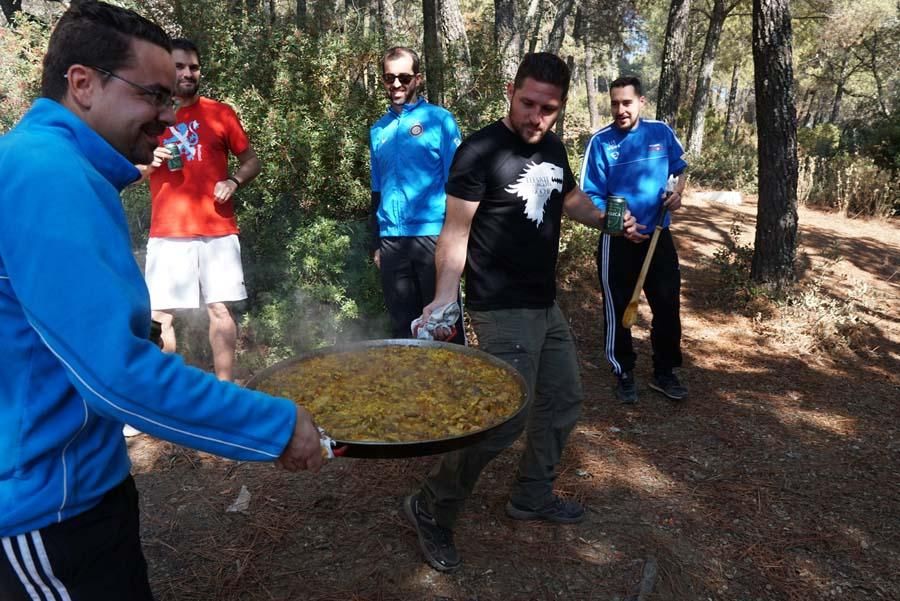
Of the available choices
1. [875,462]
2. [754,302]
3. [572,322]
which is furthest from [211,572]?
[754,302]

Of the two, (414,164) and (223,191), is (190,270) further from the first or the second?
(414,164)

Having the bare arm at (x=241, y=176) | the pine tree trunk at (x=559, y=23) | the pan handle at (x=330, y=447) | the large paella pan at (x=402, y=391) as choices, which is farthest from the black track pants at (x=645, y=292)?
the pine tree trunk at (x=559, y=23)

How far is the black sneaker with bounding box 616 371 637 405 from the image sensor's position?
16.5 feet

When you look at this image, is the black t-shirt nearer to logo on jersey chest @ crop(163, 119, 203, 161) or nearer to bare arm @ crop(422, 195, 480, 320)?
bare arm @ crop(422, 195, 480, 320)

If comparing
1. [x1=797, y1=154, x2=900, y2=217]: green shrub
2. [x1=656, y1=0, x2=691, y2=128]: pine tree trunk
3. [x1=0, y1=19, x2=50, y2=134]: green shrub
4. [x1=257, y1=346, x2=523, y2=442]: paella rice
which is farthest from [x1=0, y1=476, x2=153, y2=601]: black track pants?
[x1=797, y1=154, x2=900, y2=217]: green shrub

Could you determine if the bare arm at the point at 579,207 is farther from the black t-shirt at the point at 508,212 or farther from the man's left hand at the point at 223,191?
the man's left hand at the point at 223,191

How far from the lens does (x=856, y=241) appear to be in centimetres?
979

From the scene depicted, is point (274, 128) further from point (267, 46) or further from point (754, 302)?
point (754, 302)

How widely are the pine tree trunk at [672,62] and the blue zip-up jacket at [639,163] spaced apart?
20.3 feet

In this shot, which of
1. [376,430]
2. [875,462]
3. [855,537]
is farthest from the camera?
[875,462]

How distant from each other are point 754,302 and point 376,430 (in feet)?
19.1

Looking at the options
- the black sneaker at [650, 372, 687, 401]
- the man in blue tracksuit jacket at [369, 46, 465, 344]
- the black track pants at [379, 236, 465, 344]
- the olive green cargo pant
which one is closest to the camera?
the olive green cargo pant

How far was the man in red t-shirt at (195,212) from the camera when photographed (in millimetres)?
4227

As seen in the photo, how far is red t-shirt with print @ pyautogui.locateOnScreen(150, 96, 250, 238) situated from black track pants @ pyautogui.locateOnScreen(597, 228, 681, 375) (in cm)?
305
